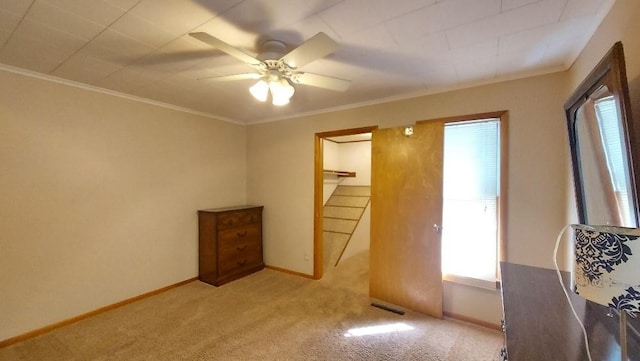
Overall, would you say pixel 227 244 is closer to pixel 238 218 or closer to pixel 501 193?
pixel 238 218

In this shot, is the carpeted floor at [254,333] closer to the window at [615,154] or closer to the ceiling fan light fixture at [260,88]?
the window at [615,154]

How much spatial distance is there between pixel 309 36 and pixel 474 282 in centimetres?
254

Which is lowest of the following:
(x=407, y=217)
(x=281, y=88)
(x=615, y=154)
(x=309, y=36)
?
(x=407, y=217)

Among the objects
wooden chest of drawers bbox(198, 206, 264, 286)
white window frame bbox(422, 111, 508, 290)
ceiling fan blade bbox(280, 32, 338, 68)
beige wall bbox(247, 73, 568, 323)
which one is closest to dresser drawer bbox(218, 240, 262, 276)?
wooden chest of drawers bbox(198, 206, 264, 286)

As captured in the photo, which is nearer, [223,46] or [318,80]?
[223,46]

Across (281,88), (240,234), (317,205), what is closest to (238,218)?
(240,234)

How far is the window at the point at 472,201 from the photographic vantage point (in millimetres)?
2453

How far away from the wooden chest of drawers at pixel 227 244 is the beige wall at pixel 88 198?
0.62 ft

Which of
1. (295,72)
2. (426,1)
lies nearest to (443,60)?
(426,1)

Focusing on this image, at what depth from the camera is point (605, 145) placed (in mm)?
1101

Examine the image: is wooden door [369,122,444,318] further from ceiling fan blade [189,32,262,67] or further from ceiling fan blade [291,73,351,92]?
ceiling fan blade [189,32,262,67]


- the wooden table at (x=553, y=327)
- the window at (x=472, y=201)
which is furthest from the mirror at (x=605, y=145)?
the window at (x=472, y=201)

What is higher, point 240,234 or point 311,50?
point 311,50

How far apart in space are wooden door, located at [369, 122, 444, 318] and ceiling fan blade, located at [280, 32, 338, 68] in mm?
1512
